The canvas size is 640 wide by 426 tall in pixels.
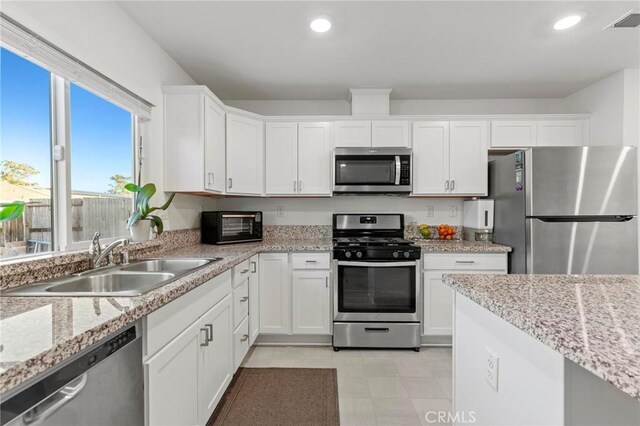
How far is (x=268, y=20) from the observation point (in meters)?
2.07

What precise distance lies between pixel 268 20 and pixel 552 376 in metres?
2.29

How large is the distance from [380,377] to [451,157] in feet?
6.95

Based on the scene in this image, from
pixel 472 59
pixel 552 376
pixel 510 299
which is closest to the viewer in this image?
pixel 552 376

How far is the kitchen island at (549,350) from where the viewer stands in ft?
2.05

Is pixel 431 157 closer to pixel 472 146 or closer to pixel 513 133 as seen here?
pixel 472 146

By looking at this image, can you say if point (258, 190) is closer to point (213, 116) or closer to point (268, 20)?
point (213, 116)

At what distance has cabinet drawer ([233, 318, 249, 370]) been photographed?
7.00 ft

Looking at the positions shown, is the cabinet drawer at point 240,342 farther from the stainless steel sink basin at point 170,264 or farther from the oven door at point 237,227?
the oven door at point 237,227

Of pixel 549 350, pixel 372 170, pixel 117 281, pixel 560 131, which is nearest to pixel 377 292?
pixel 372 170

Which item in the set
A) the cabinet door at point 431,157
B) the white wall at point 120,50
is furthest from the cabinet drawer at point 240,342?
the cabinet door at point 431,157

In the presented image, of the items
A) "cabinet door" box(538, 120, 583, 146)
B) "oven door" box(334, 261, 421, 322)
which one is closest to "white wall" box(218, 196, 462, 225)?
"oven door" box(334, 261, 421, 322)

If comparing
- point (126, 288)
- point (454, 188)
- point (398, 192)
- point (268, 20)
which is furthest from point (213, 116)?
point (454, 188)

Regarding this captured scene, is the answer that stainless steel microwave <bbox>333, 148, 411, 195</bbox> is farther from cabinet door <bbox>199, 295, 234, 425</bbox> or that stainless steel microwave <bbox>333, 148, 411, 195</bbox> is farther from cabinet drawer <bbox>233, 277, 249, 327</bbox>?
cabinet door <bbox>199, 295, 234, 425</bbox>

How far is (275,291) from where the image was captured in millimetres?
2840
